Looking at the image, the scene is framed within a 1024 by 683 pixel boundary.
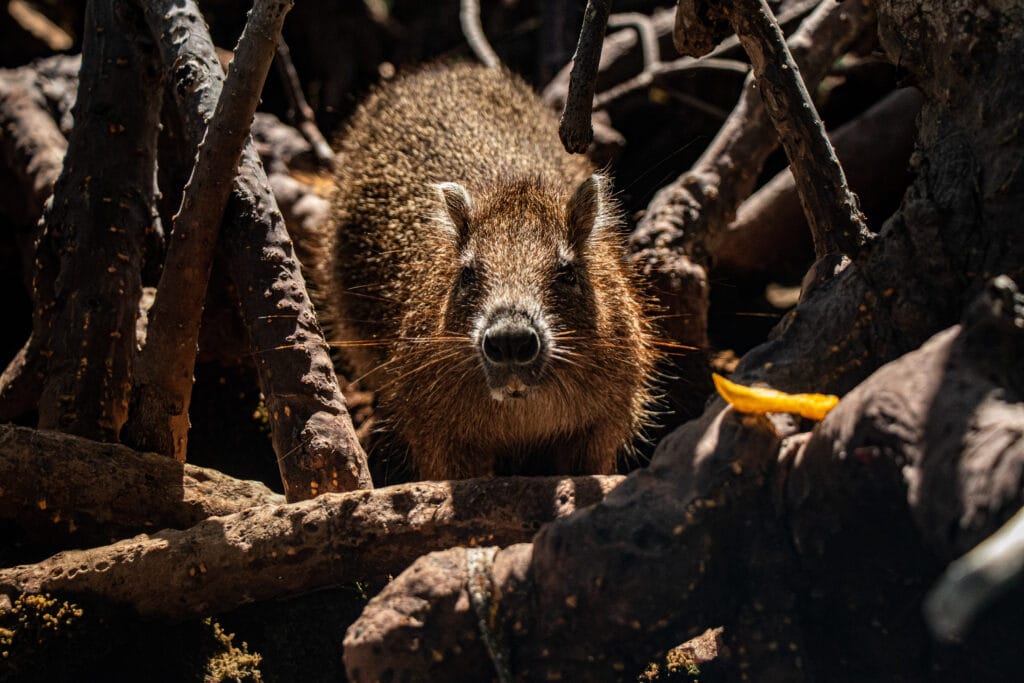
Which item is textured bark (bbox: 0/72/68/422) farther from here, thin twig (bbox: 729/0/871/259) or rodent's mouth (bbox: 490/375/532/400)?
thin twig (bbox: 729/0/871/259)

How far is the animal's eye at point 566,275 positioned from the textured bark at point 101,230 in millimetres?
2047

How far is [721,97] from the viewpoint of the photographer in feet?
24.5

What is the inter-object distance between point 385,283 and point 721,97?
11.8 feet

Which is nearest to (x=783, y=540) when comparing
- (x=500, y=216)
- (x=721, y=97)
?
(x=500, y=216)

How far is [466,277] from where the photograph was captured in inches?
167

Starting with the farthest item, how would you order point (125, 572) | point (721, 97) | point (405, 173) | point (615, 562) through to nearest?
point (721, 97), point (405, 173), point (125, 572), point (615, 562)

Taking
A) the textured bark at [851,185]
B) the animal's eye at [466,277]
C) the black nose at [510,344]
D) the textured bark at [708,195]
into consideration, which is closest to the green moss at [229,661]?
the black nose at [510,344]

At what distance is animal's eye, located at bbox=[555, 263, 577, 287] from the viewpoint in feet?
13.8

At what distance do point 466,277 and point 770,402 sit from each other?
75.3 inches

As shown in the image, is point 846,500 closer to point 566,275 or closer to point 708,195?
point 566,275

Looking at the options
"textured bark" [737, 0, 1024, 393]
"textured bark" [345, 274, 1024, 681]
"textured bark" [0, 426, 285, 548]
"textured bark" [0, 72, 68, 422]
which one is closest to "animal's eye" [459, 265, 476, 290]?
"textured bark" [0, 426, 285, 548]

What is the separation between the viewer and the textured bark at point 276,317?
12.5 ft

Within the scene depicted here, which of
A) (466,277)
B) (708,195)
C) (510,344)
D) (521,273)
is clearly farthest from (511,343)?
(708,195)

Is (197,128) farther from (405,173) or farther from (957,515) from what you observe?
(957,515)
